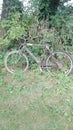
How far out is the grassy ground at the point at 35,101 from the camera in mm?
3533

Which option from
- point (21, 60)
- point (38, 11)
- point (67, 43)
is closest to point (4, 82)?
point (21, 60)

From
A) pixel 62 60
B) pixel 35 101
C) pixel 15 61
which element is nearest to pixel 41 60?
pixel 62 60

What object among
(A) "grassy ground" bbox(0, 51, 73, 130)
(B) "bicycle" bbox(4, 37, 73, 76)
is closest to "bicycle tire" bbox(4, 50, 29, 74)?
(B) "bicycle" bbox(4, 37, 73, 76)

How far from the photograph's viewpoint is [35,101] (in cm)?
413

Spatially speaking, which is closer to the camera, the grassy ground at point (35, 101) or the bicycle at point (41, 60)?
the grassy ground at point (35, 101)

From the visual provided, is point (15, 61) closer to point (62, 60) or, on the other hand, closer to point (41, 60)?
point (41, 60)

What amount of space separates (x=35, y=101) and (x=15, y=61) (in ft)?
5.02

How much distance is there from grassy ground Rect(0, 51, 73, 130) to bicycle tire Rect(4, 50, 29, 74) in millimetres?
169

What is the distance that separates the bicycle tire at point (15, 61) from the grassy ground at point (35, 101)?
169mm

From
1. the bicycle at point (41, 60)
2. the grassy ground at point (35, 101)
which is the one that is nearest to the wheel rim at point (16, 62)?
the bicycle at point (41, 60)

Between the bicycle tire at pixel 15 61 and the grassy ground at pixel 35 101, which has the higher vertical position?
the bicycle tire at pixel 15 61

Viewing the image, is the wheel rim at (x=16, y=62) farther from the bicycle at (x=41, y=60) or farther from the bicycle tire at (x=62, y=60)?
the bicycle tire at (x=62, y=60)

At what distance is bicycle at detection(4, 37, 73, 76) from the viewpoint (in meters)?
5.26

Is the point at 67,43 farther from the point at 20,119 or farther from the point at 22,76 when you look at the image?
the point at 20,119
